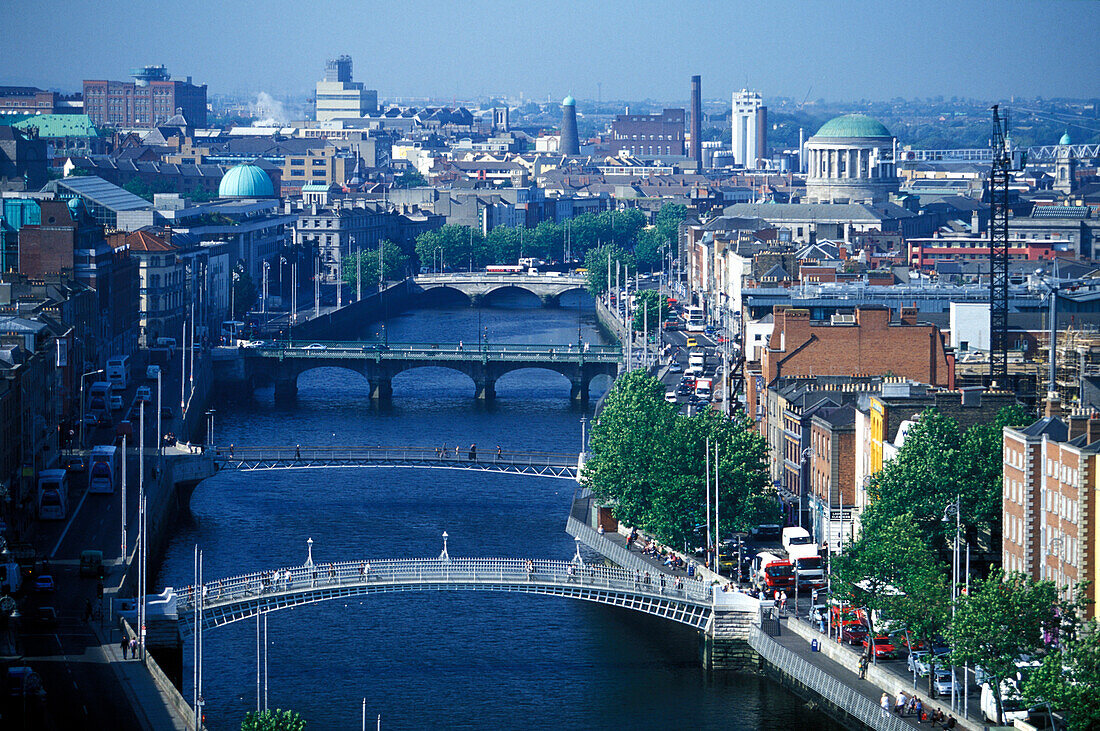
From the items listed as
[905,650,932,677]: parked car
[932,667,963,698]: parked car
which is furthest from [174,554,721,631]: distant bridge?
[932,667,963,698]: parked car

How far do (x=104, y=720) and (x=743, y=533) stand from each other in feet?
65.9

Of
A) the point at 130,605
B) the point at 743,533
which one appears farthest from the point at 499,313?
the point at 130,605

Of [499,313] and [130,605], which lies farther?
[499,313]

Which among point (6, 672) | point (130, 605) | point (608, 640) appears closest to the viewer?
point (6, 672)

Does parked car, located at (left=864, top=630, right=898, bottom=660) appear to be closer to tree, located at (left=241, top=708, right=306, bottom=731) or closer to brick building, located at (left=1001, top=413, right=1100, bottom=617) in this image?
brick building, located at (left=1001, top=413, right=1100, bottom=617)

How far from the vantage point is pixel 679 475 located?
53.9m

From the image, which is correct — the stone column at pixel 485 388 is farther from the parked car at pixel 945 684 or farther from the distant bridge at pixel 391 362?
the parked car at pixel 945 684

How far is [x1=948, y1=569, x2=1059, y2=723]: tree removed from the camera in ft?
125

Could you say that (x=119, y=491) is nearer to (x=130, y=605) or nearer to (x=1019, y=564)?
(x=130, y=605)

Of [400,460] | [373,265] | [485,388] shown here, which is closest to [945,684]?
[400,460]

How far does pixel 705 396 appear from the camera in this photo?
3157 inches

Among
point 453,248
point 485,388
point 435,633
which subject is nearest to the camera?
point 435,633

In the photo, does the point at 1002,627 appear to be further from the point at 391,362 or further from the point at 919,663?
the point at 391,362

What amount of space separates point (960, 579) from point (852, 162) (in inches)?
4913
